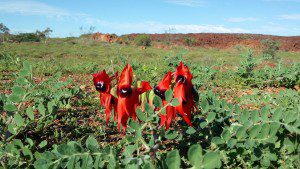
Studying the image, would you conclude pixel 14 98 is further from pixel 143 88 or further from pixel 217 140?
pixel 217 140

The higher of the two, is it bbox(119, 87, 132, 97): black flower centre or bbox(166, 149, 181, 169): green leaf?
bbox(119, 87, 132, 97): black flower centre

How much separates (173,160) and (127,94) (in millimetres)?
392

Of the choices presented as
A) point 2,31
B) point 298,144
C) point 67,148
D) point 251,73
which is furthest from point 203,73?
point 2,31

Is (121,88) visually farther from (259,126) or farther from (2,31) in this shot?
(2,31)

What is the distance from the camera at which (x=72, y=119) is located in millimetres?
Result: 2555

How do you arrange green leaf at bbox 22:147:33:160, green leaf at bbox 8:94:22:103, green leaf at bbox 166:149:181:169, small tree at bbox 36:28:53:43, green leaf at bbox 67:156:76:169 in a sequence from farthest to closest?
small tree at bbox 36:28:53:43 < green leaf at bbox 8:94:22:103 < green leaf at bbox 22:147:33:160 < green leaf at bbox 67:156:76:169 < green leaf at bbox 166:149:181:169

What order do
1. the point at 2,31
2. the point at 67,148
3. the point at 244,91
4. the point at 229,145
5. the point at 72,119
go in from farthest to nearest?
1. the point at 2,31
2. the point at 244,91
3. the point at 72,119
4. the point at 229,145
5. the point at 67,148

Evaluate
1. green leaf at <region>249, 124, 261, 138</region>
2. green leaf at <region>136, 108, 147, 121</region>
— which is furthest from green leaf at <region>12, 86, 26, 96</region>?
green leaf at <region>249, 124, 261, 138</region>

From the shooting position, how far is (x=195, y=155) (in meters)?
1.05

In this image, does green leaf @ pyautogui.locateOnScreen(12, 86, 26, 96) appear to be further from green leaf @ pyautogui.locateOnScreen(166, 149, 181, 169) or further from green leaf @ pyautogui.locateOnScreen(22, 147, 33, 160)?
green leaf @ pyautogui.locateOnScreen(166, 149, 181, 169)

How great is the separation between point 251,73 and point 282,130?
340 cm

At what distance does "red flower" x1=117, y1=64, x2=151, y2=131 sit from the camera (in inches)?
53.4

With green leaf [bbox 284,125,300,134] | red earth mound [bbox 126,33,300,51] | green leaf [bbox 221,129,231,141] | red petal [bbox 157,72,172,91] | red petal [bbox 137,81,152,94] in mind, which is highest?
red petal [bbox 157,72,172,91]

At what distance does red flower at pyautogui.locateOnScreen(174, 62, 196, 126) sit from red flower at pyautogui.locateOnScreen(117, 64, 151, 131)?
0.45 ft
